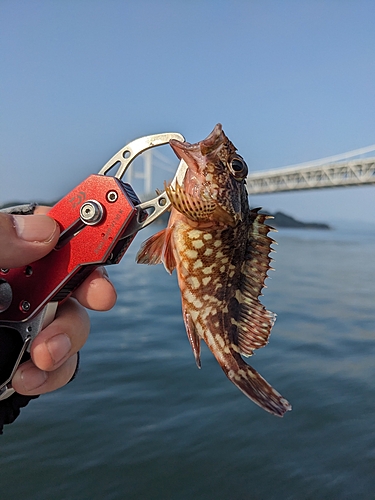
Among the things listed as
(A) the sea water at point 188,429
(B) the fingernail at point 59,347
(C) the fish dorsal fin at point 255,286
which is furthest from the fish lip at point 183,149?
(A) the sea water at point 188,429

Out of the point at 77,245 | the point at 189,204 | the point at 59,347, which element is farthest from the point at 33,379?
the point at 189,204

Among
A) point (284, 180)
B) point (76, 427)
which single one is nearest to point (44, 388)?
point (76, 427)

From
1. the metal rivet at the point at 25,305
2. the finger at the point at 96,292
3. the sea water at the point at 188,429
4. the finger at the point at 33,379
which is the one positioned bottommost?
the sea water at the point at 188,429

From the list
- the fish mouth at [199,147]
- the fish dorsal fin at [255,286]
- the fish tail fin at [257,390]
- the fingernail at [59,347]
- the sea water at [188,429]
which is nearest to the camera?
the fish tail fin at [257,390]

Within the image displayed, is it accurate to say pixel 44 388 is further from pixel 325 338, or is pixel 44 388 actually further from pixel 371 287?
pixel 371 287

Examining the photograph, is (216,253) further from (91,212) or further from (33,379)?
(33,379)

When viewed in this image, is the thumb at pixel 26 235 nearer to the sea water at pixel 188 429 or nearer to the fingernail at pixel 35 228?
the fingernail at pixel 35 228

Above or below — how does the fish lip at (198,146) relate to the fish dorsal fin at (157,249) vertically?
above
